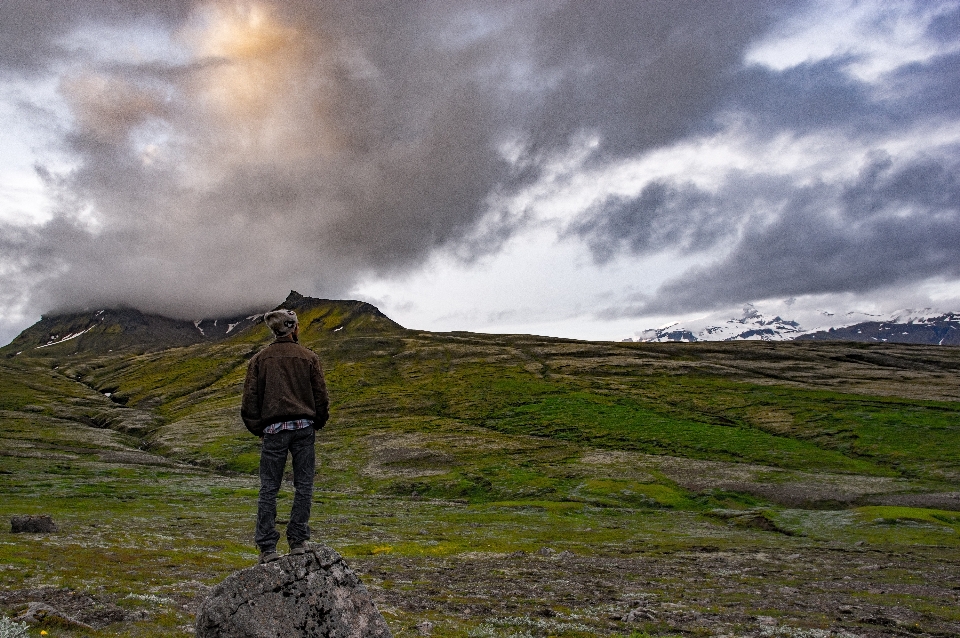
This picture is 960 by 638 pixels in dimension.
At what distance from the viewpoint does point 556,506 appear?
8475 centimetres

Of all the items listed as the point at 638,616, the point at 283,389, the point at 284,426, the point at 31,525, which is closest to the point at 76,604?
the point at 284,426

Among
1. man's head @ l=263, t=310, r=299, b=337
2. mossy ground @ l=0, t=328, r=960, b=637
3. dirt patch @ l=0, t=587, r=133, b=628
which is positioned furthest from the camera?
mossy ground @ l=0, t=328, r=960, b=637

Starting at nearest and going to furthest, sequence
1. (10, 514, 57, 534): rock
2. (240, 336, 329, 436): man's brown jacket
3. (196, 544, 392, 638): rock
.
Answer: (196, 544, 392, 638): rock, (240, 336, 329, 436): man's brown jacket, (10, 514, 57, 534): rock

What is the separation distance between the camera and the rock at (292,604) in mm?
11938

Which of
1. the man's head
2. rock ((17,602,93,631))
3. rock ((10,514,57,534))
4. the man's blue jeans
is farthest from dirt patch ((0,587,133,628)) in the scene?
rock ((10,514,57,534))

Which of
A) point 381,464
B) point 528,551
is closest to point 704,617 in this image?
point 528,551

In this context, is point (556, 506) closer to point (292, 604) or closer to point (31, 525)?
point (31, 525)

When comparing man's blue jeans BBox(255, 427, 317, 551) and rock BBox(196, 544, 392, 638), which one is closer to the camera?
rock BBox(196, 544, 392, 638)

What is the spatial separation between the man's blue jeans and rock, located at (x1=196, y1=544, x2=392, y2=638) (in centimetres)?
61

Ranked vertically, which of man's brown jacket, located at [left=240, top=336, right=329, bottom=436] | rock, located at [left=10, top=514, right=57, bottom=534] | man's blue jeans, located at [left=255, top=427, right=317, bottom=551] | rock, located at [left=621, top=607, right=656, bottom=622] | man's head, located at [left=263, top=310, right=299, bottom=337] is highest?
man's head, located at [left=263, top=310, right=299, bottom=337]

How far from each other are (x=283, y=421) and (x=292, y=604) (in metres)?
3.87

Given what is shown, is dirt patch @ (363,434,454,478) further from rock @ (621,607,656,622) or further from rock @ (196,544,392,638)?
rock @ (196,544,392,638)

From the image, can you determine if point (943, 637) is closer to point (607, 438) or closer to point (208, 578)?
point (208, 578)

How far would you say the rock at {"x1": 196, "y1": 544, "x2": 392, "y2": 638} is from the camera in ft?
39.2
